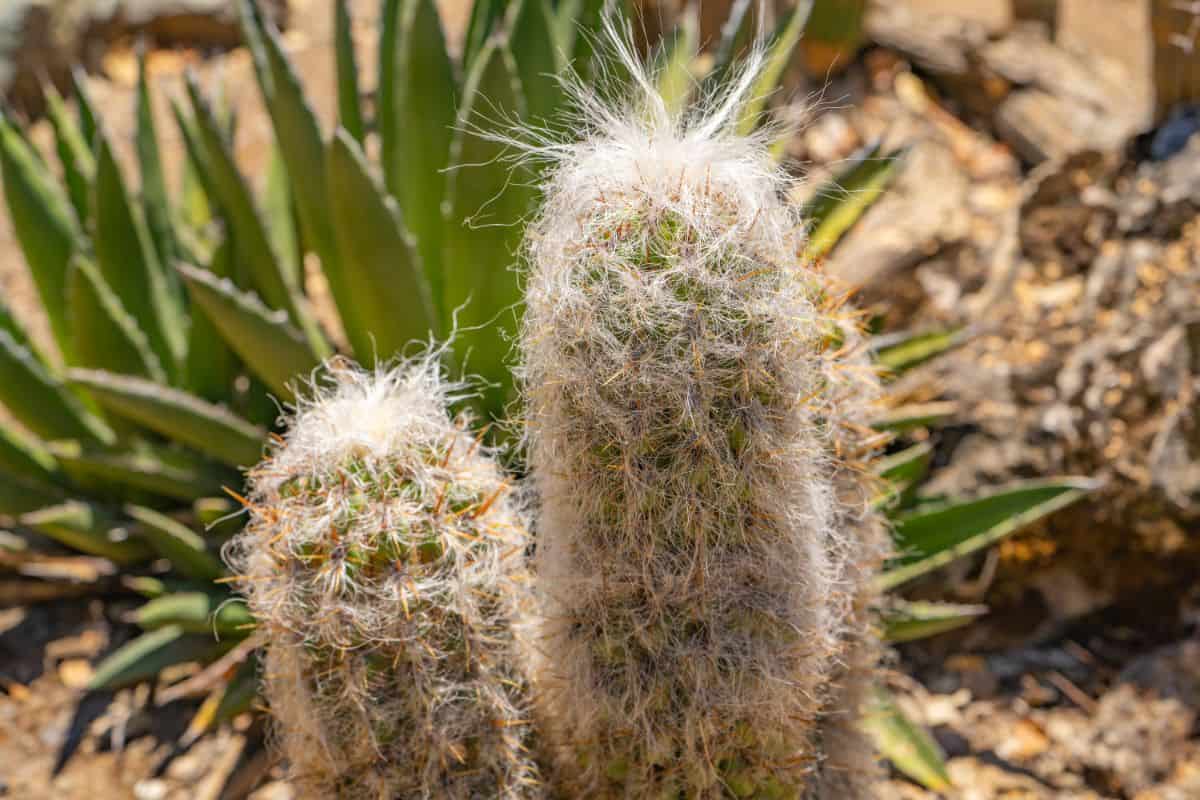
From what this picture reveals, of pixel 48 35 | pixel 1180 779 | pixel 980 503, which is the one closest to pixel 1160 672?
pixel 1180 779

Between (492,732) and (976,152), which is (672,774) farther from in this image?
(976,152)

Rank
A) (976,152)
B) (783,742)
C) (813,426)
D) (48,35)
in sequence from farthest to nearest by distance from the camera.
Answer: (48,35)
(976,152)
(783,742)
(813,426)

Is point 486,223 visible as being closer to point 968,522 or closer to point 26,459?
point 968,522

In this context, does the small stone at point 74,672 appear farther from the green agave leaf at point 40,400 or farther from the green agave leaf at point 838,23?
the green agave leaf at point 838,23

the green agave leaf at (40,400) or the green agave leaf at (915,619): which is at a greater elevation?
the green agave leaf at (40,400)

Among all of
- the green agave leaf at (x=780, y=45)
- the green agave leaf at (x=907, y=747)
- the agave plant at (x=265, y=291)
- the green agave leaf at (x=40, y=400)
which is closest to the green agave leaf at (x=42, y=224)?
the agave plant at (x=265, y=291)

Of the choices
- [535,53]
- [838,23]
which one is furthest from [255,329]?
[838,23]
